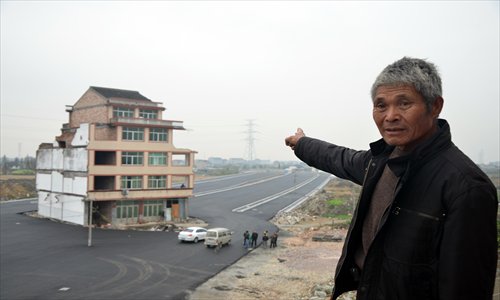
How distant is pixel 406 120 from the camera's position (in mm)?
2176

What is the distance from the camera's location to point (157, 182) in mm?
42031

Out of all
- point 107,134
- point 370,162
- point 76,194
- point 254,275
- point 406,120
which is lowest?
point 254,275

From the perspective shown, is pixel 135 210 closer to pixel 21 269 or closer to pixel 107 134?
pixel 107 134

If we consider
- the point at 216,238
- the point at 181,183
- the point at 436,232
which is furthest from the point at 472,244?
the point at 181,183

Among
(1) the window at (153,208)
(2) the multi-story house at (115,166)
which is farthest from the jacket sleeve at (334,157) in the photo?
(1) the window at (153,208)

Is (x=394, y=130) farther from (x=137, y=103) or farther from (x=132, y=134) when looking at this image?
(x=137, y=103)

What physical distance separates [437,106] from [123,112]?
42.0m

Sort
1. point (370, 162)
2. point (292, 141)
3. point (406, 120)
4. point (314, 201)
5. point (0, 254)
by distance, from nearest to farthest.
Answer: point (406, 120) < point (370, 162) < point (292, 141) < point (0, 254) < point (314, 201)

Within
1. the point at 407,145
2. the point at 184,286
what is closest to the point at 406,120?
the point at 407,145

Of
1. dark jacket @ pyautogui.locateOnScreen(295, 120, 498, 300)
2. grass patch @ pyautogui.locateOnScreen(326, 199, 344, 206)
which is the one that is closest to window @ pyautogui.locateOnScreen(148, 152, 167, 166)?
grass patch @ pyautogui.locateOnScreen(326, 199, 344, 206)

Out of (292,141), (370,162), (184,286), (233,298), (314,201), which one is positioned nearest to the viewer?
(370,162)

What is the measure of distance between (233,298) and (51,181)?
110ft

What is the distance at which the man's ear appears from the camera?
7.22ft

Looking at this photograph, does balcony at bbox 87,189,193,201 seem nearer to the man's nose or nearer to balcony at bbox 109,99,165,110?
balcony at bbox 109,99,165,110
